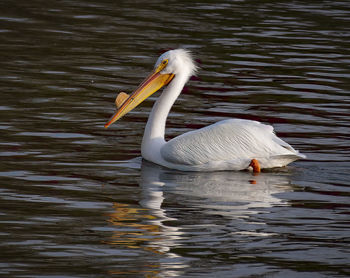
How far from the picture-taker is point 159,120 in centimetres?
714

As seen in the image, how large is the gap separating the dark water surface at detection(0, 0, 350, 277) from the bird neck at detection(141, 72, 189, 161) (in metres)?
0.19

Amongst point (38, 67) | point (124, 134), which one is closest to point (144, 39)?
point (38, 67)

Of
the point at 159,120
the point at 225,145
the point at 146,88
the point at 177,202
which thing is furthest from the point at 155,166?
the point at 177,202

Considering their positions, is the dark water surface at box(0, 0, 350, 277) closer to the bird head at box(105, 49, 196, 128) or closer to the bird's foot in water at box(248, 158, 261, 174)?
the bird's foot in water at box(248, 158, 261, 174)

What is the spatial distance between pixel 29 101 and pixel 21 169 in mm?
2298

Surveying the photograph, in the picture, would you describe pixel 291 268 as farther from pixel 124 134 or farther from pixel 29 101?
pixel 29 101

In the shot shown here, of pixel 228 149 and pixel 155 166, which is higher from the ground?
pixel 228 149

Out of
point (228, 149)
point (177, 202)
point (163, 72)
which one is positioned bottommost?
point (177, 202)

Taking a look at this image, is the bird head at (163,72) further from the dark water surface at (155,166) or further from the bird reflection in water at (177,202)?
the bird reflection in water at (177,202)

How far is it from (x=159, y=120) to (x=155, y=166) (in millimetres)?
427

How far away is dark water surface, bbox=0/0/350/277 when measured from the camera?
4.67 m

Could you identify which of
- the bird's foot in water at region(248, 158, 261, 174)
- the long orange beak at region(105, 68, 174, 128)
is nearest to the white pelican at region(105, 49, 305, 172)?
the bird's foot in water at region(248, 158, 261, 174)

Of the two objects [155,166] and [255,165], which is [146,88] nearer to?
[155,166]

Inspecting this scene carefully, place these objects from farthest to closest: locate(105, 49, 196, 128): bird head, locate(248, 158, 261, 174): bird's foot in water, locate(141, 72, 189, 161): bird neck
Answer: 1. locate(105, 49, 196, 128): bird head
2. locate(141, 72, 189, 161): bird neck
3. locate(248, 158, 261, 174): bird's foot in water
